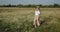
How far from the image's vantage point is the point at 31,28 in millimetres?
9844

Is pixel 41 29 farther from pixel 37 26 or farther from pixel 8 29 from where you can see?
pixel 8 29

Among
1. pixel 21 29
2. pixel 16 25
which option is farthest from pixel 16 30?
pixel 16 25

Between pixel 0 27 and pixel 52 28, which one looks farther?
pixel 0 27

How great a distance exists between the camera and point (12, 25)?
10.6 meters

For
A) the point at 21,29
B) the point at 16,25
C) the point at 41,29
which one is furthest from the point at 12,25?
the point at 41,29

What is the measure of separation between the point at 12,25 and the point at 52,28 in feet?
7.42

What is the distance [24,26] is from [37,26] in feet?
2.27

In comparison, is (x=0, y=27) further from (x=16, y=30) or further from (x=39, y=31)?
(x=39, y=31)

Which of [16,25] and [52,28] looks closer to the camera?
[52,28]

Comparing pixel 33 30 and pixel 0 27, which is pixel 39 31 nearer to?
pixel 33 30

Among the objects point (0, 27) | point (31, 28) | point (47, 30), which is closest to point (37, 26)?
point (31, 28)

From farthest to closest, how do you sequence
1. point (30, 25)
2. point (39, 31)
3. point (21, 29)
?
1. point (30, 25)
2. point (21, 29)
3. point (39, 31)

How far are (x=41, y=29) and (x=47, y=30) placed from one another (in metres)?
0.33

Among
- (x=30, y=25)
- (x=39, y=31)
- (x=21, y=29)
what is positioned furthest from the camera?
(x=30, y=25)
